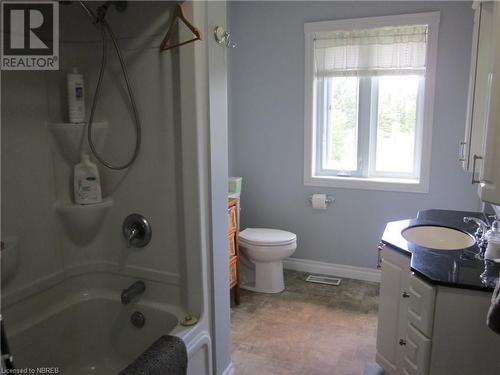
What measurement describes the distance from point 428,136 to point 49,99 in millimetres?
2641

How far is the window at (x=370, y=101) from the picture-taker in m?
3.12

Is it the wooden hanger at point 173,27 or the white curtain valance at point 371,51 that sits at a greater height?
the white curtain valance at point 371,51

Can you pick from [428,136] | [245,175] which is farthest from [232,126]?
[428,136]

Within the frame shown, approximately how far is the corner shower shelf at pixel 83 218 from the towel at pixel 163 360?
785 mm

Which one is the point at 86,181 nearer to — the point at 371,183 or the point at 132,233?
the point at 132,233

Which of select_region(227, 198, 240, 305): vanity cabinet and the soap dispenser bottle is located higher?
the soap dispenser bottle

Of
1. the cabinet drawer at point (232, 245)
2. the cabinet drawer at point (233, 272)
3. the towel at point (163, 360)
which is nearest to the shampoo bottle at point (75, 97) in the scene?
the towel at point (163, 360)

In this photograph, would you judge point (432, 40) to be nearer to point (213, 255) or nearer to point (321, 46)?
point (321, 46)

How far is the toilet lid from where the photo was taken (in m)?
3.14

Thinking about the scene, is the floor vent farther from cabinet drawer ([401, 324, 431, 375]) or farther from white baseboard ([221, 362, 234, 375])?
cabinet drawer ([401, 324, 431, 375])

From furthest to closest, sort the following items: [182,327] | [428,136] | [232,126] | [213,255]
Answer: [232,126] < [428,136] < [213,255] < [182,327]

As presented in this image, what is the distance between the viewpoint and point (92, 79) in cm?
204

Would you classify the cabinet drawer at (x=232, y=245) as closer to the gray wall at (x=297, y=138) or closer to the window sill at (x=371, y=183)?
the gray wall at (x=297, y=138)

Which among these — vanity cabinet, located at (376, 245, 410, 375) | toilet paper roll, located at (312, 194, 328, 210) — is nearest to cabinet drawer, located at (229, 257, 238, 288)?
toilet paper roll, located at (312, 194, 328, 210)
